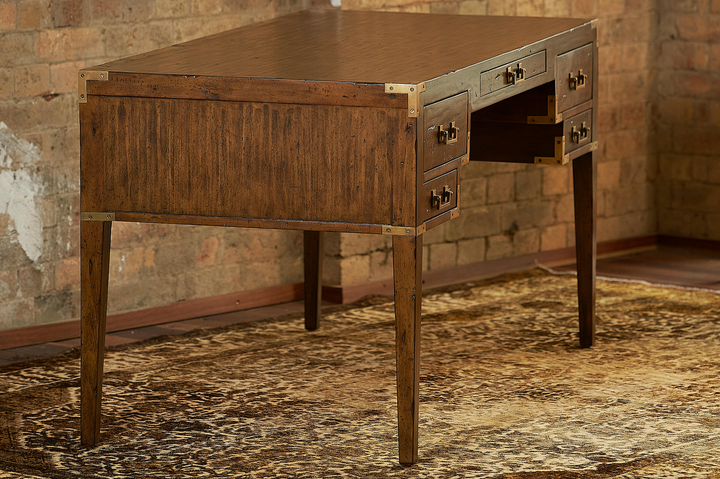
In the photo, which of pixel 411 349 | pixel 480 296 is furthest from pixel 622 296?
pixel 411 349

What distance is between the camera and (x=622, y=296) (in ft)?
18.0

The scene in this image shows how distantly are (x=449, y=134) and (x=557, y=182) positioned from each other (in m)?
3.28

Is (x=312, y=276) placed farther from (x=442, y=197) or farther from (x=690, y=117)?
(x=690, y=117)

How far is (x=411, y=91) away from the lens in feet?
9.89

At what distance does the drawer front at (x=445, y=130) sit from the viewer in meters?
3.12

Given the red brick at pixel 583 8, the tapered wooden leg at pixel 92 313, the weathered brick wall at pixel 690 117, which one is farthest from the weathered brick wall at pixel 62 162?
the weathered brick wall at pixel 690 117

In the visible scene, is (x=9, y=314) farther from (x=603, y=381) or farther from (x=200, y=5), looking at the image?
(x=603, y=381)

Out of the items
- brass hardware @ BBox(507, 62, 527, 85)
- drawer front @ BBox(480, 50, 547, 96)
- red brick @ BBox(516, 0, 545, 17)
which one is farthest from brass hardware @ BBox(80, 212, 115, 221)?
red brick @ BBox(516, 0, 545, 17)

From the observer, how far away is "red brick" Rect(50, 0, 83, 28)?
15.2 ft

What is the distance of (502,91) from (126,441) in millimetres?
1487

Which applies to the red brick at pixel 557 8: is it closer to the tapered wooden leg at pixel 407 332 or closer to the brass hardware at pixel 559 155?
the brass hardware at pixel 559 155

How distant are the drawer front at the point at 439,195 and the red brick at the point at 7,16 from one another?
6.67 ft

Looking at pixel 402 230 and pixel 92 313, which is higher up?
pixel 402 230

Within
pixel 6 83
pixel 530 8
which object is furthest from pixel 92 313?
pixel 530 8
